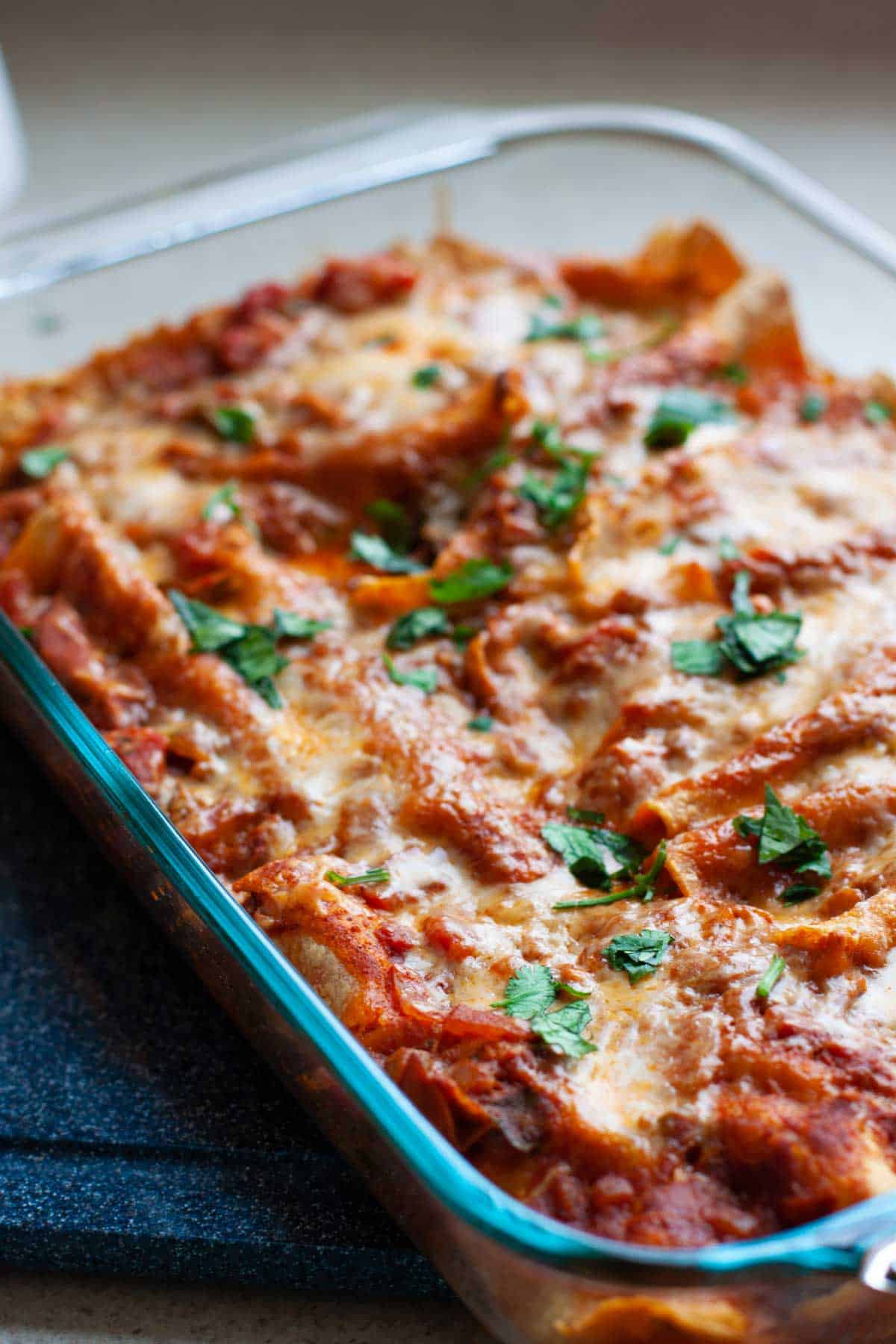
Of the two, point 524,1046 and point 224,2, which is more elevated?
point 224,2

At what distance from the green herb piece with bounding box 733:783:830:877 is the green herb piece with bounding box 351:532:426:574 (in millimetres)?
895

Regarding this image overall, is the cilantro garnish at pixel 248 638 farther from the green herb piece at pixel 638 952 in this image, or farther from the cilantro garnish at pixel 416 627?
the green herb piece at pixel 638 952

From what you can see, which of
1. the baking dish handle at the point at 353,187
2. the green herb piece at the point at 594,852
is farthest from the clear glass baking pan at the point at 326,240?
the green herb piece at the point at 594,852

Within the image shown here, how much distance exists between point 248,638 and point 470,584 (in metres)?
0.41

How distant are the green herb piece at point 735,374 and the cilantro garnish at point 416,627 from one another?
0.98 meters

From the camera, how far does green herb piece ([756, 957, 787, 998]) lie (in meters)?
1.96

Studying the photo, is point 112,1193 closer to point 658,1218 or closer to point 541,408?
point 658,1218

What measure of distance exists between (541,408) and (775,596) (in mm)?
703

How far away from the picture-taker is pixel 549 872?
2.26 m

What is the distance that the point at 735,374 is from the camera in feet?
10.8

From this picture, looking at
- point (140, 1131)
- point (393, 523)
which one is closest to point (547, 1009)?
point (140, 1131)

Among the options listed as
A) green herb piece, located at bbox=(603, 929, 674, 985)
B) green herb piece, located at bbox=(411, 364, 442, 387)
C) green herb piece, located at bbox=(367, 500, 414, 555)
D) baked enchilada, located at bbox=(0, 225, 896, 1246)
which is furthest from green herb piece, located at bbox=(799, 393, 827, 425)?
green herb piece, located at bbox=(603, 929, 674, 985)

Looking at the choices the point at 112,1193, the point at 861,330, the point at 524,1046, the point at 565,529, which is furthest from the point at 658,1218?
the point at 861,330

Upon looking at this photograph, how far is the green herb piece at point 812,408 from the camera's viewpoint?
10.3ft
